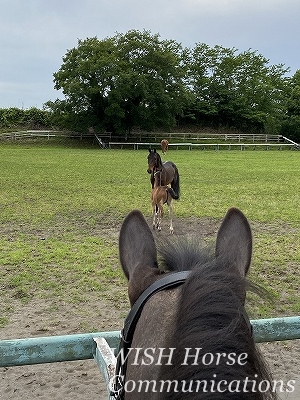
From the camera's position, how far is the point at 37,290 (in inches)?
207

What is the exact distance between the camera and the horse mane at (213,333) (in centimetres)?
82

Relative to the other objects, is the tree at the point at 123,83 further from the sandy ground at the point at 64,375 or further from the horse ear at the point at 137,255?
the horse ear at the point at 137,255

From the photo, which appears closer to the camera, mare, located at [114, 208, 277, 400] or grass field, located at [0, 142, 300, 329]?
A: mare, located at [114, 208, 277, 400]

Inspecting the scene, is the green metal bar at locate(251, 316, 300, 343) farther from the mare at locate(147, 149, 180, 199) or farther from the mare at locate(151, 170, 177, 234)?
the mare at locate(147, 149, 180, 199)

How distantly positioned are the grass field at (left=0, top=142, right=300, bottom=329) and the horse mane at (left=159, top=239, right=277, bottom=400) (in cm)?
56

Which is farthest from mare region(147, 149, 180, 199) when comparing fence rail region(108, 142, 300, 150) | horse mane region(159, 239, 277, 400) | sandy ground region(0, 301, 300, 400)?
fence rail region(108, 142, 300, 150)

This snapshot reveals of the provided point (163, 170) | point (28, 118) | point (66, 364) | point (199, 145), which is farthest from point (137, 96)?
point (66, 364)

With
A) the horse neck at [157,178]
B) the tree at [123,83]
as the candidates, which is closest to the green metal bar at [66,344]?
the horse neck at [157,178]

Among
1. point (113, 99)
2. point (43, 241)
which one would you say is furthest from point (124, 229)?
point (113, 99)

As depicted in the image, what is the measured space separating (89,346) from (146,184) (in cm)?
1244

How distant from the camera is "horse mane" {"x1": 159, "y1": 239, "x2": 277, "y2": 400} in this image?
82cm

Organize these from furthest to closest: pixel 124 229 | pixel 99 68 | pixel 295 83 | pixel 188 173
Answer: pixel 295 83 → pixel 99 68 → pixel 188 173 → pixel 124 229

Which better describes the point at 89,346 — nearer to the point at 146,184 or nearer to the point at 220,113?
the point at 146,184

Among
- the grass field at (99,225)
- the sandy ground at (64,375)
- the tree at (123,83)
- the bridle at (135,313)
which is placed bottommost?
the sandy ground at (64,375)
